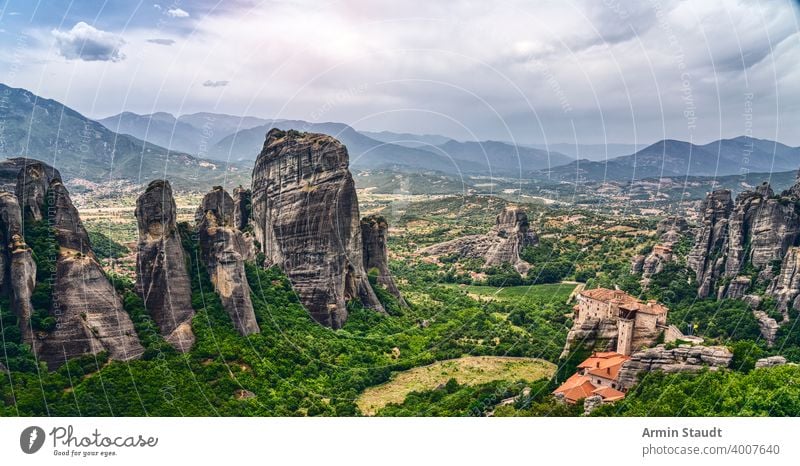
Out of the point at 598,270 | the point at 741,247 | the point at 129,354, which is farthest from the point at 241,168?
the point at 129,354

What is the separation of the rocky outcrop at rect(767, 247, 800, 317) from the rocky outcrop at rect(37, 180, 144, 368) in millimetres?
26896

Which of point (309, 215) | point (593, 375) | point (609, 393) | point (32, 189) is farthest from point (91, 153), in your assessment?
point (609, 393)

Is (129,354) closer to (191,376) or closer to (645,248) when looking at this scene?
(191,376)

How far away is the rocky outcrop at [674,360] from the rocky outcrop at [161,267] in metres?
13.0

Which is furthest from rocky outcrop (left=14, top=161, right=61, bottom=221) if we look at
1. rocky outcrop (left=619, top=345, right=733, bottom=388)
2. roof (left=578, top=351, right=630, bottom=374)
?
rocky outcrop (left=619, top=345, right=733, bottom=388)

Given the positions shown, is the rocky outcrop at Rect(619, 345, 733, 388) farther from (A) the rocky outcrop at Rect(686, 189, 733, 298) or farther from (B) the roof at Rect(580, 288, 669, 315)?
(A) the rocky outcrop at Rect(686, 189, 733, 298)

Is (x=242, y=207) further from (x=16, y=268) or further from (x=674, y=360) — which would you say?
(x=674, y=360)

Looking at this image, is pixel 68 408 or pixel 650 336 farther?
pixel 650 336

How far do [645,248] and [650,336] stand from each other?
97.4 ft

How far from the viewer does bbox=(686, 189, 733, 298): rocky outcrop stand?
35062 mm

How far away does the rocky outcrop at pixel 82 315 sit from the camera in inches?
659

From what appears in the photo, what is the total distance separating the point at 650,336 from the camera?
2145 cm

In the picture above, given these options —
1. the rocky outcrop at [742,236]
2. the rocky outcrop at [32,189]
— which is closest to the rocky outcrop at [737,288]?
the rocky outcrop at [742,236]

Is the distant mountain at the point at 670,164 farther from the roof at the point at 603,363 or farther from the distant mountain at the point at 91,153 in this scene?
the roof at the point at 603,363
